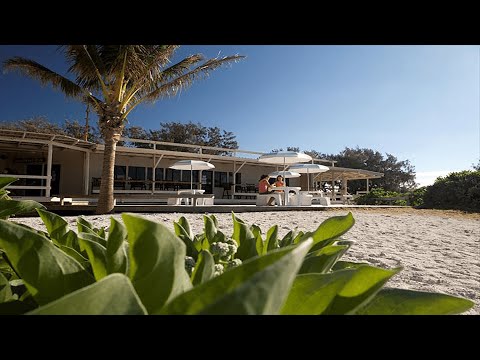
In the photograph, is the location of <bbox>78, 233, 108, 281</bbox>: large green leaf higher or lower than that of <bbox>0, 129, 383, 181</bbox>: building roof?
lower

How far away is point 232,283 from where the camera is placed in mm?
257

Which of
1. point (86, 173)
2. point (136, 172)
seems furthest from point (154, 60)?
point (136, 172)

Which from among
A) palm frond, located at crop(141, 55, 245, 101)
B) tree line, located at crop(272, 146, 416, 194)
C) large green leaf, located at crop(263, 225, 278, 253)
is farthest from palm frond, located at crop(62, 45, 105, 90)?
tree line, located at crop(272, 146, 416, 194)

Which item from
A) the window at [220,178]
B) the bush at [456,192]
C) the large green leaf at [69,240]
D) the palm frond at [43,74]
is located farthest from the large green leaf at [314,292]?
the window at [220,178]

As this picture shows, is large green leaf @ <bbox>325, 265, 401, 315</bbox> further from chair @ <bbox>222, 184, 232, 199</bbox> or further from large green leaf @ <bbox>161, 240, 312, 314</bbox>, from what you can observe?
chair @ <bbox>222, 184, 232, 199</bbox>

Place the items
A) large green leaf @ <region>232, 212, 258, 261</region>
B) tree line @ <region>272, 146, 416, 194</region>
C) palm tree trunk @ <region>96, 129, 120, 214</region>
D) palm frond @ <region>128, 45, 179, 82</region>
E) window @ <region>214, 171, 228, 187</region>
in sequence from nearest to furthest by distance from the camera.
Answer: large green leaf @ <region>232, 212, 258, 261</region> < palm tree trunk @ <region>96, 129, 120, 214</region> < palm frond @ <region>128, 45, 179, 82</region> < window @ <region>214, 171, 228, 187</region> < tree line @ <region>272, 146, 416, 194</region>

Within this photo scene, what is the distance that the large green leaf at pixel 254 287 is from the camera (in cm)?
21

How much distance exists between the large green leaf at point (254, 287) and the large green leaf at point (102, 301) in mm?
40

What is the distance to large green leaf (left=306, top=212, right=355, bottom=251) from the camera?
660 mm

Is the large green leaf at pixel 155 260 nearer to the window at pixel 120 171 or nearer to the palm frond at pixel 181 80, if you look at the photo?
the palm frond at pixel 181 80
